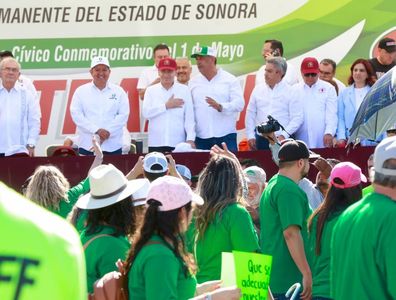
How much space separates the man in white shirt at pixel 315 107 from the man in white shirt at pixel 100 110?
203 cm

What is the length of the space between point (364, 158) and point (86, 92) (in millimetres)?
3356

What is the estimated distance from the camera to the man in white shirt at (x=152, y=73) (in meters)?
13.7

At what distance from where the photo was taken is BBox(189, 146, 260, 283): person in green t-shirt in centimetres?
629

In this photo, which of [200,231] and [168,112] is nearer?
[200,231]

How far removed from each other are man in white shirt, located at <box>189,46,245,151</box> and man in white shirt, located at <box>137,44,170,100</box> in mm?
1044

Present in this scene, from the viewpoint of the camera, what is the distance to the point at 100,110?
41.4 ft

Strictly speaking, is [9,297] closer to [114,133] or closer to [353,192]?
[353,192]

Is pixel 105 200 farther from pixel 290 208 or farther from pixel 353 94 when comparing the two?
pixel 353 94

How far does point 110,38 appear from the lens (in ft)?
48.3

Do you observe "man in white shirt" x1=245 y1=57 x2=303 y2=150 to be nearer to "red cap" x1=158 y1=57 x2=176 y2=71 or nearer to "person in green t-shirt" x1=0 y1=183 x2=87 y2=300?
"red cap" x1=158 y1=57 x2=176 y2=71

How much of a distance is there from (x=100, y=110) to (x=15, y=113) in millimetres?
994

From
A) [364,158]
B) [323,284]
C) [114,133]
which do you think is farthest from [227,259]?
[114,133]

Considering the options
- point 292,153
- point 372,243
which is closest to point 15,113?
point 292,153

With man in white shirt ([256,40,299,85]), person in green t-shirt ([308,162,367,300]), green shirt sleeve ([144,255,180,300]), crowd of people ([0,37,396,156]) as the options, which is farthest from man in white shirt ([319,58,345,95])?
green shirt sleeve ([144,255,180,300])
